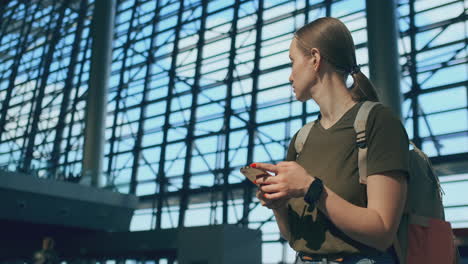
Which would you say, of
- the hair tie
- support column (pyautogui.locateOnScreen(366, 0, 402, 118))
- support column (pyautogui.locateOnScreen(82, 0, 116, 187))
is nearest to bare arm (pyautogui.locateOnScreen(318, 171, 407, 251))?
the hair tie

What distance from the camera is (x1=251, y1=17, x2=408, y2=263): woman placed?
1374mm

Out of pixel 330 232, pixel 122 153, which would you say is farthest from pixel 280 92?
pixel 330 232

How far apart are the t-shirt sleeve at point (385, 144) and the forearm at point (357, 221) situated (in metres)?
0.12

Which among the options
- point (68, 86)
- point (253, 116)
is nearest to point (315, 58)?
point (253, 116)

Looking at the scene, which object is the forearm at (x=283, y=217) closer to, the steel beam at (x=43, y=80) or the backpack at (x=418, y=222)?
the backpack at (x=418, y=222)

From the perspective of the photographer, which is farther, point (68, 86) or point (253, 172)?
point (68, 86)

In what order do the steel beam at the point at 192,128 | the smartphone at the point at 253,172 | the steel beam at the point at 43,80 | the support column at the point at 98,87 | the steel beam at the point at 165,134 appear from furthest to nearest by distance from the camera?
the steel beam at the point at 43,80 → the steel beam at the point at 165,134 → the support column at the point at 98,87 → the steel beam at the point at 192,128 → the smartphone at the point at 253,172

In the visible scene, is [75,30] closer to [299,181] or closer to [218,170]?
[218,170]

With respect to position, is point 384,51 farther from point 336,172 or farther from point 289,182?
point 289,182

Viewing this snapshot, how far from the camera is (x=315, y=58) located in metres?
1.63

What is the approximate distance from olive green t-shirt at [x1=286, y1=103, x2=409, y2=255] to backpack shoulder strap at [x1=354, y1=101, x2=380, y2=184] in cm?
2

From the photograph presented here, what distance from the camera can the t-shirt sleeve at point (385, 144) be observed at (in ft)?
4.58

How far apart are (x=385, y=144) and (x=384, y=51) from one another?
35.5ft

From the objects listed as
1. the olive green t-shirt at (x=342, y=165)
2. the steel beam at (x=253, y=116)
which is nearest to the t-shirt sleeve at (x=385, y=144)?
the olive green t-shirt at (x=342, y=165)
